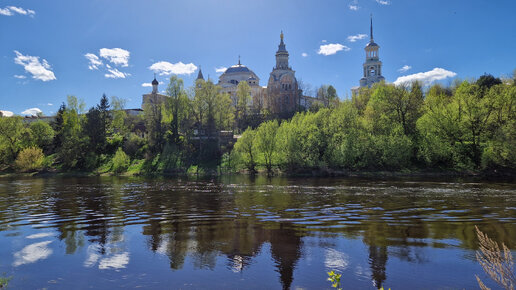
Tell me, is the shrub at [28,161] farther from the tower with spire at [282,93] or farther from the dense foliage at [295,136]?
the tower with spire at [282,93]

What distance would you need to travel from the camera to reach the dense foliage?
4341cm

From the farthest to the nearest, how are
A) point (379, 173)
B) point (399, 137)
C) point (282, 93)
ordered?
point (282, 93), point (399, 137), point (379, 173)

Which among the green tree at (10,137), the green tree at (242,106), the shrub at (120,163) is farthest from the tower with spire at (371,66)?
the green tree at (10,137)

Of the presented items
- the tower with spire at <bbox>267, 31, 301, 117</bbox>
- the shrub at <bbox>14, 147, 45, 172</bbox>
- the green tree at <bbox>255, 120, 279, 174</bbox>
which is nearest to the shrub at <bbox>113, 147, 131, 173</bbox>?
the shrub at <bbox>14, 147, 45, 172</bbox>

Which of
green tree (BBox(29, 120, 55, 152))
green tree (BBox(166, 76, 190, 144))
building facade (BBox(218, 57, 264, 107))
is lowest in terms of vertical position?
green tree (BBox(29, 120, 55, 152))

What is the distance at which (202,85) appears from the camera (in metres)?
70.3

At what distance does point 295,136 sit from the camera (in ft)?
169

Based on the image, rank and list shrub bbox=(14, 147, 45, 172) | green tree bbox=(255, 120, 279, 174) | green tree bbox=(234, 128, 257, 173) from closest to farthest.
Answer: green tree bbox=(255, 120, 279, 174)
green tree bbox=(234, 128, 257, 173)
shrub bbox=(14, 147, 45, 172)

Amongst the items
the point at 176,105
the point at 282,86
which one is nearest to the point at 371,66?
the point at 282,86

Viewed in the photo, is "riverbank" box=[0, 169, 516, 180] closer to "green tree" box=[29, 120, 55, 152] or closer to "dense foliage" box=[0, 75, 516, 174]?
"dense foliage" box=[0, 75, 516, 174]

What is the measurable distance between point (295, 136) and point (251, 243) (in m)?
39.6

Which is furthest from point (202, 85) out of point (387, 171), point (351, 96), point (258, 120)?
point (387, 171)

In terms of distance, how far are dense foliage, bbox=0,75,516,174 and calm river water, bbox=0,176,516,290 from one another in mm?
25057

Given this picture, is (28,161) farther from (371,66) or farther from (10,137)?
(371,66)
